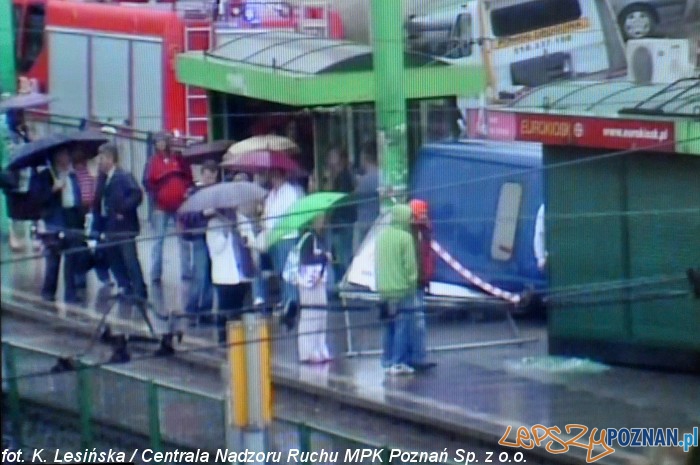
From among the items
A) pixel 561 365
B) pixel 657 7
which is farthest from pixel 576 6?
pixel 561 365

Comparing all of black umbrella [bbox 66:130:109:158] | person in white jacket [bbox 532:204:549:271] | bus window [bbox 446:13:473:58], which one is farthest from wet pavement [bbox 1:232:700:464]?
bus window [bbox 446:13:473:58]

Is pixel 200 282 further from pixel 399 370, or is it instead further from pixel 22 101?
pixel 22 101

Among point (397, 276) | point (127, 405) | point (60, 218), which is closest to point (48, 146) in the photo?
point (60, 218)

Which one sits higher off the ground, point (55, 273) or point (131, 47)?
point (131, 47)

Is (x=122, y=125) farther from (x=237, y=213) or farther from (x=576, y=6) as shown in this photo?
(x=576, y=6)

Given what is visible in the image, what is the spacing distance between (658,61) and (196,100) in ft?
12.0

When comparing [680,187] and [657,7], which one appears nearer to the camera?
[680,187]

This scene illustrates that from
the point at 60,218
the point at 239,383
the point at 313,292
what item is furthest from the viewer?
the point at 60,218

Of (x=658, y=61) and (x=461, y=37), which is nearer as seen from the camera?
(x=461, y=37)

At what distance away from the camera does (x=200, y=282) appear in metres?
10.6

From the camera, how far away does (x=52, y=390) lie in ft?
31.7

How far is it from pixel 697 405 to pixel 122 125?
15.1 ft

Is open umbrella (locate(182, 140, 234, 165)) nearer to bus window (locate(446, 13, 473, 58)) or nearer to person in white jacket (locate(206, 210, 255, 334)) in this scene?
person in white jacket (locate(206, 210, 255, 334))

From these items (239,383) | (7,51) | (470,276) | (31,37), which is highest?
(31,37)
